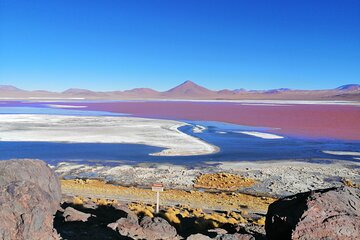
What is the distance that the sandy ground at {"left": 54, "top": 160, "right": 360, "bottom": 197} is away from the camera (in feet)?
60.1

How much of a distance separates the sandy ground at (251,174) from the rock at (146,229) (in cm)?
910

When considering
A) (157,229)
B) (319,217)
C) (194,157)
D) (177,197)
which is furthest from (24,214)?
(194,157)

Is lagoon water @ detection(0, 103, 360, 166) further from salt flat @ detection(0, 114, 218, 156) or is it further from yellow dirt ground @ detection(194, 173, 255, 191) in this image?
yellow dirt ground @ detection(194, 173, 255, 191)

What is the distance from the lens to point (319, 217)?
6.00 metres

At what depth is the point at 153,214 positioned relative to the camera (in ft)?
39.1

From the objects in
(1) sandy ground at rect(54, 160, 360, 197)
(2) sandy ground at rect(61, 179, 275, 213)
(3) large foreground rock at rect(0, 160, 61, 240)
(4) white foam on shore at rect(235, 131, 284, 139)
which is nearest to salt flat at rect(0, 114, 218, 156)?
(1) sandy ground at rect(54, 160, 360, 197)

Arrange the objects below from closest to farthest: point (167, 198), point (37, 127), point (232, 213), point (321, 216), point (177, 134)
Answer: point (321, 216) → point (232, 213) → point (167, 198) → point (177, 134) → point (37, 127)

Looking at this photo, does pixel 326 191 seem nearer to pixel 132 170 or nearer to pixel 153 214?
pixel 153 214

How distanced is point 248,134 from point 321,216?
31.6 metres

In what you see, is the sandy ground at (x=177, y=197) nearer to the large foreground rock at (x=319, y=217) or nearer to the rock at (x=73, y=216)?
the rock at (x=73, y=216)

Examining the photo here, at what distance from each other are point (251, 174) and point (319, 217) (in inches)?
583

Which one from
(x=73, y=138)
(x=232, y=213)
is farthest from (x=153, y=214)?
(x=73, y=138)

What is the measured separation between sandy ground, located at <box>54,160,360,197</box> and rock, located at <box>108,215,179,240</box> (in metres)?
9.10

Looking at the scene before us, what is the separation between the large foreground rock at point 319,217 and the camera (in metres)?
5.95
